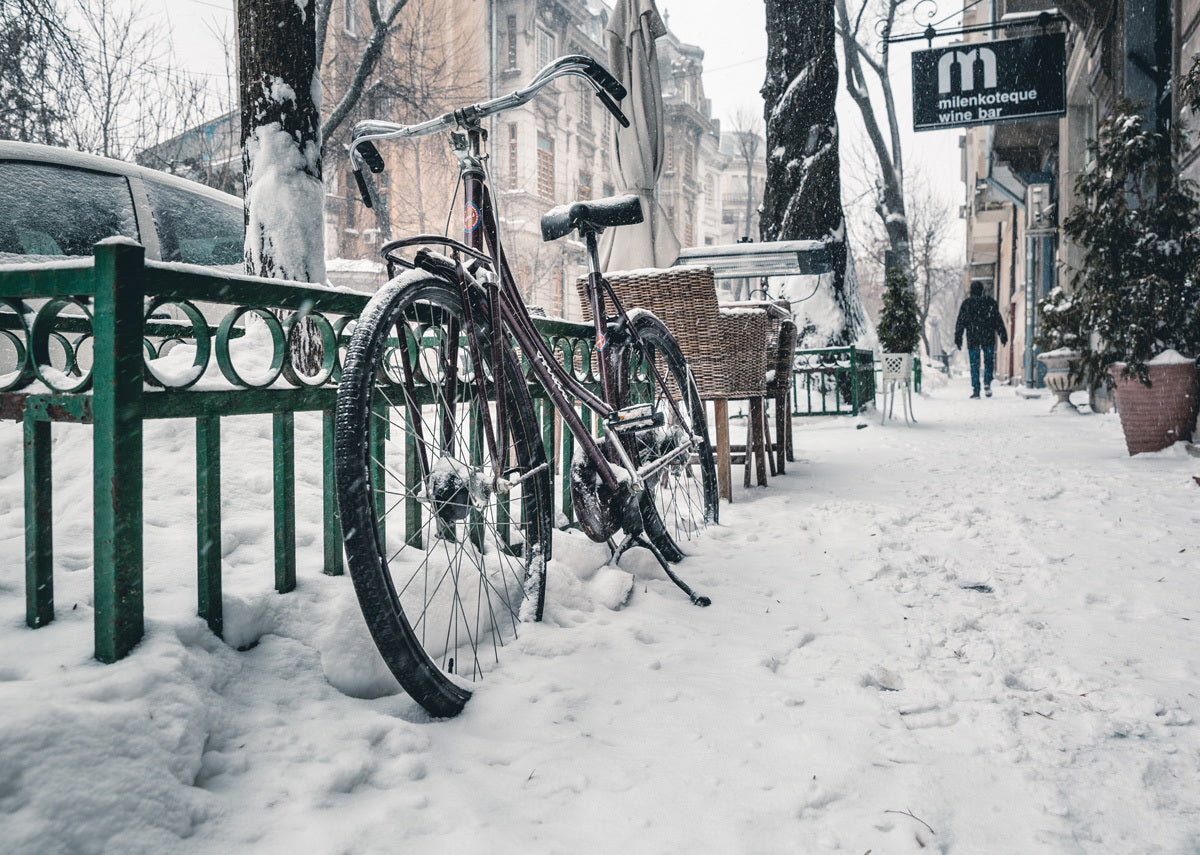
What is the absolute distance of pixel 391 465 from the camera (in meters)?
2.32

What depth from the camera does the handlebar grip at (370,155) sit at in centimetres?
223

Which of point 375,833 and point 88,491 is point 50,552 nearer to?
point 88,491

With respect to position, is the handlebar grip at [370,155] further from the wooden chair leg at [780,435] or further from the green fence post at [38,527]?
the wooden chair leg at [780,435]

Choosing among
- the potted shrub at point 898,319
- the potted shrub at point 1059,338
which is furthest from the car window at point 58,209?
the potted shrub at point 898,319

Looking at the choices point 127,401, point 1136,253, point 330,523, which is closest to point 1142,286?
point 1136,253

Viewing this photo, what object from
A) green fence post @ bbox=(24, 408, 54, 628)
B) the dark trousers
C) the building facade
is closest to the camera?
green fence post @ bbox=(24, 408, 54, 628)

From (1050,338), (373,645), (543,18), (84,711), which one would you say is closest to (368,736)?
(373,645)

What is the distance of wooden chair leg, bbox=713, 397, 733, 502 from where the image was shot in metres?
4.07

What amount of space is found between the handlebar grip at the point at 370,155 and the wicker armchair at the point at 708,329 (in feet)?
4.84

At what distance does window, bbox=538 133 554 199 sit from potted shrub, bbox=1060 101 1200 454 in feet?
83.3

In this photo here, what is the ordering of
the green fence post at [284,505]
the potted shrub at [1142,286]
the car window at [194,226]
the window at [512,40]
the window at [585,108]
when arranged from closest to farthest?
the green fence post at [284,505]
the car window at [194,226]
the potted shrub at [1142,286]
the window at [512,40]
the window at [585,108]

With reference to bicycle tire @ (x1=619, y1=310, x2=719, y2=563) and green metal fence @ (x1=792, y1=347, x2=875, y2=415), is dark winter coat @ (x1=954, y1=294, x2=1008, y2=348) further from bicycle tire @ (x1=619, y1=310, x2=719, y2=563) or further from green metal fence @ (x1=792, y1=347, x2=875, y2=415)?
bicycle tire @ (x1=619, y1=310, x2=719, y2=563)

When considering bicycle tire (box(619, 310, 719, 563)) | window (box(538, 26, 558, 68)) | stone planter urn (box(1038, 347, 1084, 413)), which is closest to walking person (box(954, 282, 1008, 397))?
stone planter urn (box(1038, 347, 1084, 413))

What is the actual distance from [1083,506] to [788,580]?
2063 millimetres
